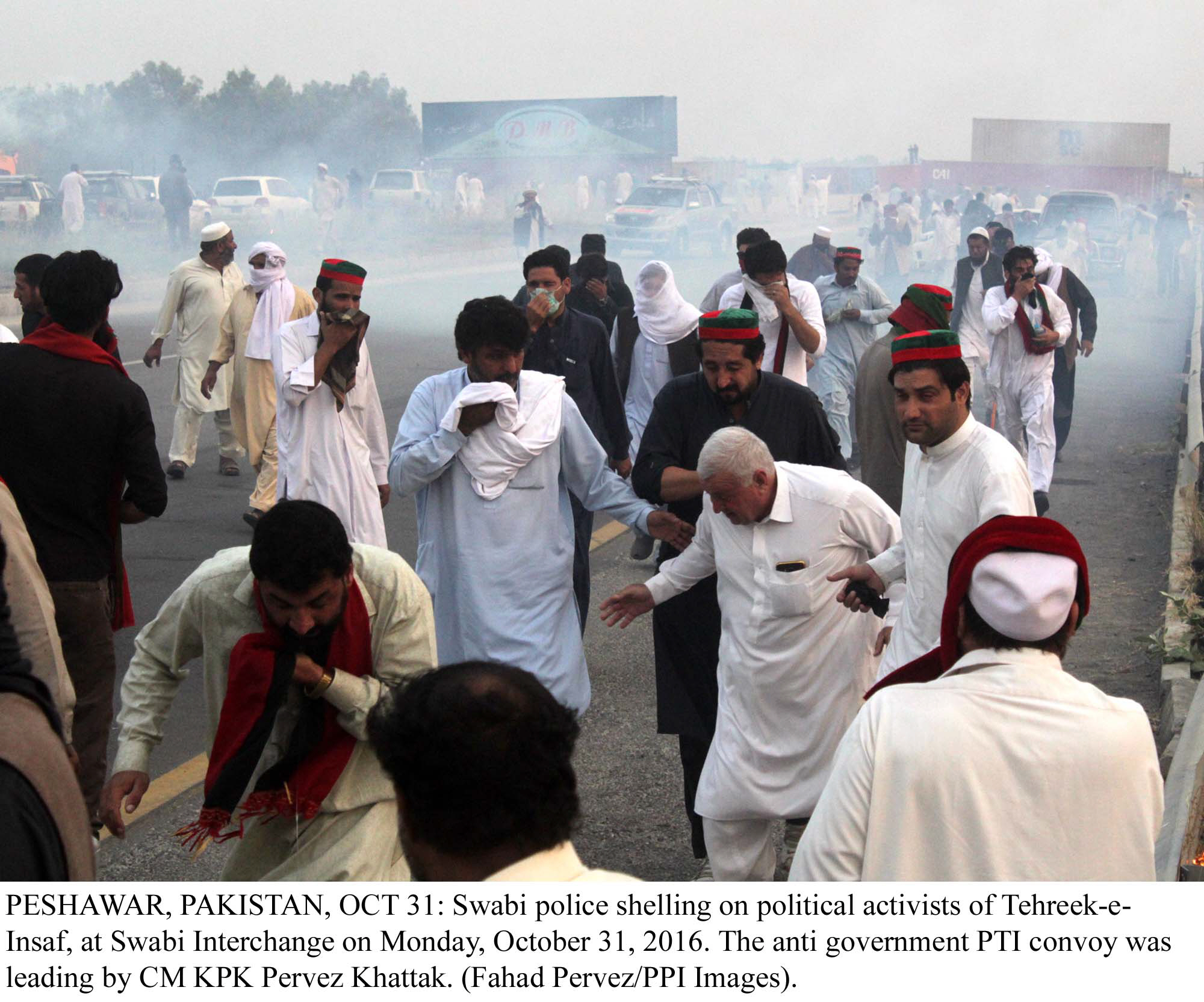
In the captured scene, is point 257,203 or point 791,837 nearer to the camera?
point 791,837

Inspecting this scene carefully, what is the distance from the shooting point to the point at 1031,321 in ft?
33.5

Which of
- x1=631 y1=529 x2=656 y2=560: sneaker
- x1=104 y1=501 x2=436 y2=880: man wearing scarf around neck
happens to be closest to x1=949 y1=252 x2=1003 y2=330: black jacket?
x1=631 y1=529 x2=656 y2=560: sneaker

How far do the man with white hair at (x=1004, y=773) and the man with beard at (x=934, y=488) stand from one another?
1596mm

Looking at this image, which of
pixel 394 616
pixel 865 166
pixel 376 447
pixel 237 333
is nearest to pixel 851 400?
pixel 237 333

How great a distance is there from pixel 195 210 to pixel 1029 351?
2733cm

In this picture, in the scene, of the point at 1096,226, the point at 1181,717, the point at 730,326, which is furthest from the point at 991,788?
the point at 1096,226

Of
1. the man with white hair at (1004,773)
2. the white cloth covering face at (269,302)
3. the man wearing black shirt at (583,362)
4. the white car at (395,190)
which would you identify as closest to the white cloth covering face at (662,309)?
the man wearing black shirt at (583,362)

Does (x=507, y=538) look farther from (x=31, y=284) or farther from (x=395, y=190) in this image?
(x=395, y=190)

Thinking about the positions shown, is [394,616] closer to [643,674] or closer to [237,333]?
[643,674]

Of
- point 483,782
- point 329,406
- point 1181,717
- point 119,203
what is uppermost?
point 483,782

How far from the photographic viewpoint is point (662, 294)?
28.0 feet

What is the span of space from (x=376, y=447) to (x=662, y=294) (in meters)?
2.49

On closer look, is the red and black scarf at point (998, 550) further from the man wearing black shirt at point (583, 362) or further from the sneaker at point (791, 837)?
the man wearing black shirt at point (583, 362)

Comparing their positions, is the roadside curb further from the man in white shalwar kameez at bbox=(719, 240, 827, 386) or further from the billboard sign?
the billboard sign
